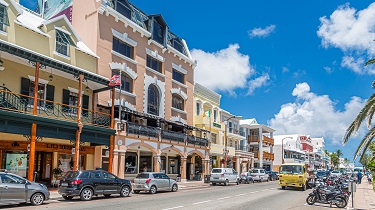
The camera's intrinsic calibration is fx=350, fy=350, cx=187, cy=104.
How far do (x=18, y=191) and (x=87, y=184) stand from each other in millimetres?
3888

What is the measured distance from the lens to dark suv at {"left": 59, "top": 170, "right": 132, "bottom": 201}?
59.0 feet

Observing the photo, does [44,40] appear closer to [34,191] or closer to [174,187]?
[34,191]

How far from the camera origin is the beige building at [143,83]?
29.2m

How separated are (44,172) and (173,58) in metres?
19.5

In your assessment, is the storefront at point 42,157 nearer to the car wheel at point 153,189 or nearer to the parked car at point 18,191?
the parked car at point 18,191

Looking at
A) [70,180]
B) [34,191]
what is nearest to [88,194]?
[70,180]

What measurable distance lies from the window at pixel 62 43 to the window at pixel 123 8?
7.71m

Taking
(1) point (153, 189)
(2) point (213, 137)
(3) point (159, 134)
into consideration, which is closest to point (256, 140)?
(2) point (213, 137)

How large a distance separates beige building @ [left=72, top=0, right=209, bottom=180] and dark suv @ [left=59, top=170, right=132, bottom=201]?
300 inches

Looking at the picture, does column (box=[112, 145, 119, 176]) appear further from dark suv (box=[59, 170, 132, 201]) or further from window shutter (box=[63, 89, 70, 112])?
dark suv (box=[59, 170, 132, 201])

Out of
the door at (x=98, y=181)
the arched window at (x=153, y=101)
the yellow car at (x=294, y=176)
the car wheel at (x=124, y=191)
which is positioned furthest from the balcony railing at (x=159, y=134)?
the yellow car at (x=294, y=176)

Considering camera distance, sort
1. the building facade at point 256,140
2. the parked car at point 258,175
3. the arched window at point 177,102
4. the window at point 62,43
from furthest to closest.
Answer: the building facade at point 256,140
the parked car at point 258,175
the arched window at point 177,102
the window at point 62,43

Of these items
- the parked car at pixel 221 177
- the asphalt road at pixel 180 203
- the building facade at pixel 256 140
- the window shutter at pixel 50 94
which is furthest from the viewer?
the building facade at pixel 256 140

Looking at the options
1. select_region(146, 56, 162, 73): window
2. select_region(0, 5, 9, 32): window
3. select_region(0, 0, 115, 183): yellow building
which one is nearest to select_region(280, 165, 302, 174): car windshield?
select_region(0, 0, 115, 183): yellow building
